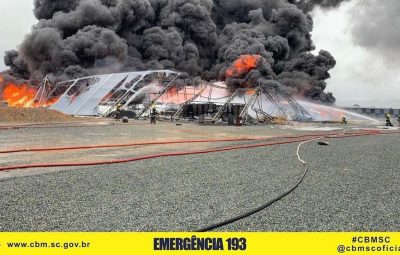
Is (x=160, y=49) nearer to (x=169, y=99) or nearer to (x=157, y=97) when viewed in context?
(x=169, y=99)

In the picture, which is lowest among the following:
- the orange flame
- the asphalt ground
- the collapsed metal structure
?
the asphalt ground

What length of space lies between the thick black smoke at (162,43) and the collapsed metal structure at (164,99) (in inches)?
563

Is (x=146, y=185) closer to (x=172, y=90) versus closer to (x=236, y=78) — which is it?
(x=172, y=90)

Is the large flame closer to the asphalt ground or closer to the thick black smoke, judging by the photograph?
the thick black smoke

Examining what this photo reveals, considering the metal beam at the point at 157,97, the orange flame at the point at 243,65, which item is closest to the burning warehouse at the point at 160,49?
the orange flame at the point at 243,65

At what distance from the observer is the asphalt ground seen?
586cm

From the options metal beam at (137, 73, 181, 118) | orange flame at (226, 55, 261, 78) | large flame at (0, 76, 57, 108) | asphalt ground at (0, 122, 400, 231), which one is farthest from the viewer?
orange flame at (226, 55, 261, 78)

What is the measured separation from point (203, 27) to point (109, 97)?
109 feet

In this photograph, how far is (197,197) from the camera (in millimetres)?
7359

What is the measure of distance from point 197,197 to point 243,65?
52.5 m

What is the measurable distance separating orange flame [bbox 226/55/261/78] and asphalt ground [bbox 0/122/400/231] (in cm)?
4681

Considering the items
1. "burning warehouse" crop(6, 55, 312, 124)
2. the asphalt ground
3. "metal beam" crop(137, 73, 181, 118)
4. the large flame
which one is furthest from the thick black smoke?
the asphalt ground

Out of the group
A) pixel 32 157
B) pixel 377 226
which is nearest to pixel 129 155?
pixel 32 157

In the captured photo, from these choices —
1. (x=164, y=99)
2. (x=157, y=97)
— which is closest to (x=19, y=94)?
(x=164, y=99)
